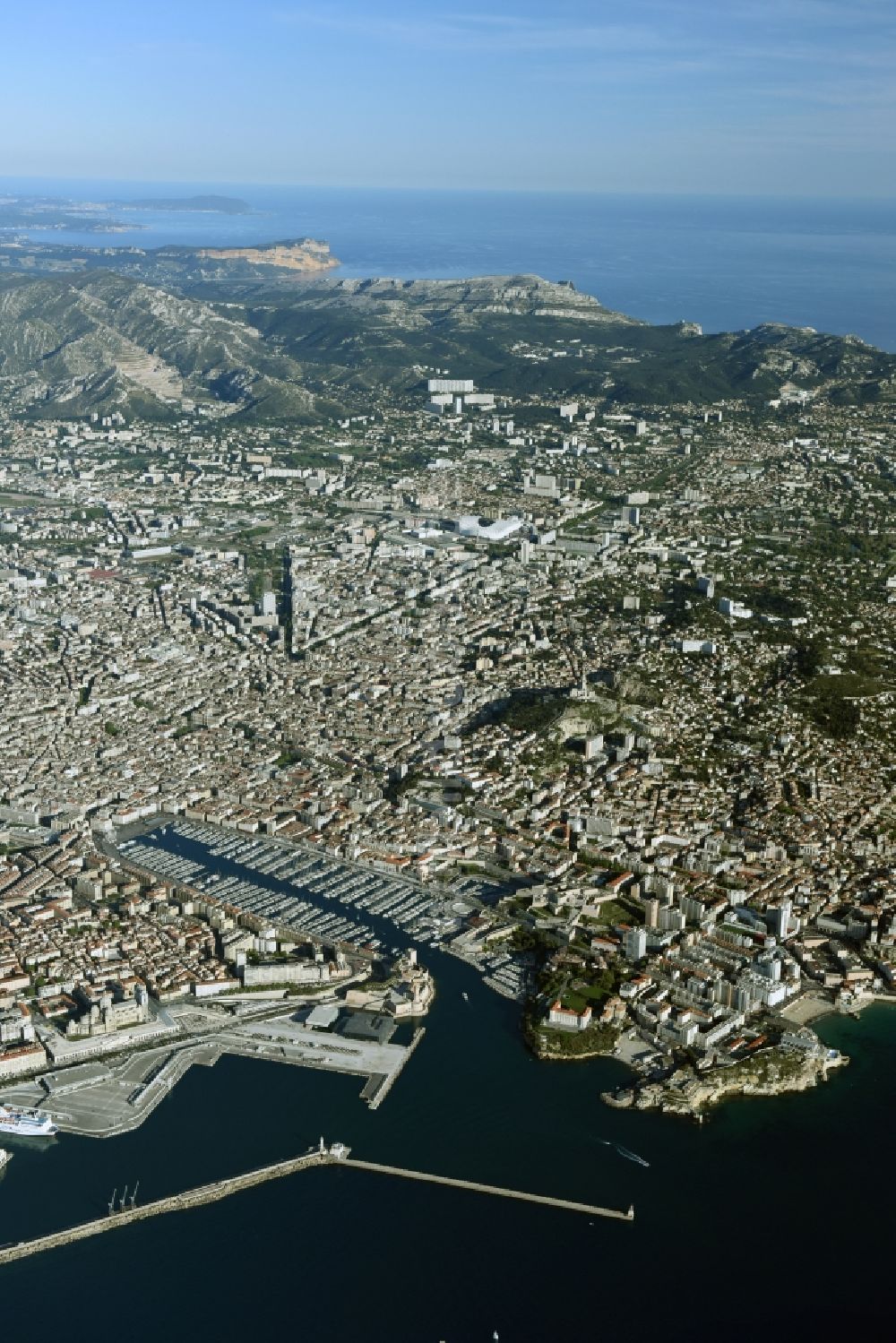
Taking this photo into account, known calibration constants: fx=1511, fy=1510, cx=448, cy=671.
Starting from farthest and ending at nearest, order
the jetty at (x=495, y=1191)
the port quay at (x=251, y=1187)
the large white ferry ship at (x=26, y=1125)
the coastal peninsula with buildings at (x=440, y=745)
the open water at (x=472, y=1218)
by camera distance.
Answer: the coastal peninsula with buildings at (x=440, y=745) → the large white ferry ship at (x=26, y=1125) → the jetty at (x=495, y=1191) → the port quay at (x=251, y=1187) → the open water at (x=472, y=1218)

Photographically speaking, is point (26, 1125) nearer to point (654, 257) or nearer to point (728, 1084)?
point (728, 1084)

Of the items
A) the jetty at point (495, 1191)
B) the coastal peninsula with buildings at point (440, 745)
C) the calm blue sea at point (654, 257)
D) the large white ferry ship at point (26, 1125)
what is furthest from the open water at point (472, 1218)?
the calm blue sea at point (654, 257)

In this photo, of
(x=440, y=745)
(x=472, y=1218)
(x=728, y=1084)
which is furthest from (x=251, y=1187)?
(x=440, y=745)

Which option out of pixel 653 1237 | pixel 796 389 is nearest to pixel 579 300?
pixel 796 389

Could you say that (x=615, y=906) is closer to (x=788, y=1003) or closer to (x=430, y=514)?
(x=788, y=1003)

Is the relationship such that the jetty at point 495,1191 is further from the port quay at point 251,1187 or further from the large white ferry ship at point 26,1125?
the large white ferry ship at point 26,1125

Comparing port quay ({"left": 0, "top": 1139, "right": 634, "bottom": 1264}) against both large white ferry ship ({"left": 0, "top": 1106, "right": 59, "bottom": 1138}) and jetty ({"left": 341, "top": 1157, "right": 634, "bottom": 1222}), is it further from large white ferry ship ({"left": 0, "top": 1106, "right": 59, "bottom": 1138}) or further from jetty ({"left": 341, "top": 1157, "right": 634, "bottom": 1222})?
large white ferry ship ({"left": 0, "top": 1106, "right": 59, "bottom": 1138})

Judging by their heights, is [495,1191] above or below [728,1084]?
below
